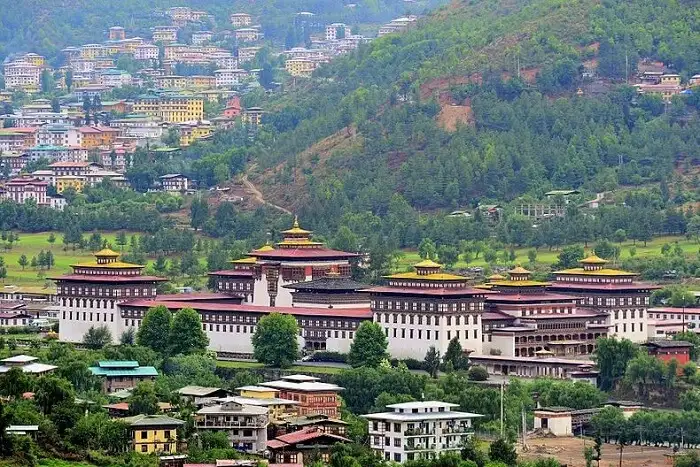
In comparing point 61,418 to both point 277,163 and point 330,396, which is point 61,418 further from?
point 277,163

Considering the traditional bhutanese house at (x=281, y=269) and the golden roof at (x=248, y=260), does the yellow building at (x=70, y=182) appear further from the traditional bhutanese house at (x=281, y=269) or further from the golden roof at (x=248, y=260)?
the traditional bhutanese house at (x=281, y=269)

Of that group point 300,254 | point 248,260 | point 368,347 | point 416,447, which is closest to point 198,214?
point 248,260

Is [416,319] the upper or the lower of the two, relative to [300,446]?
upper

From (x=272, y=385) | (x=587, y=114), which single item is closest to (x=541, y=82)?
(x=587, y=114)

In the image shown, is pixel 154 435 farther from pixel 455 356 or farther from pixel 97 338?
pixel 97 338

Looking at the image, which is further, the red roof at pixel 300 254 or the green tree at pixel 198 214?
the green tree at pixel 198 214

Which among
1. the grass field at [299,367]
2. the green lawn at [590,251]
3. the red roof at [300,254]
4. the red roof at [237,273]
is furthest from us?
the green lawn at [590,251]

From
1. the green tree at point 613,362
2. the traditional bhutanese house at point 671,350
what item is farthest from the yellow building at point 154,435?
the traditional bhutanese house at point 671,350
